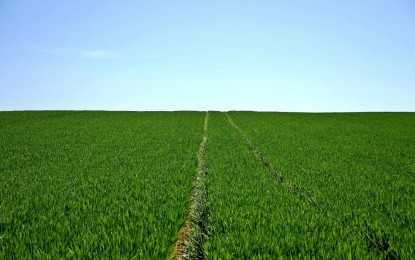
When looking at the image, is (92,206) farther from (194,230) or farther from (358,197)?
(358,197)

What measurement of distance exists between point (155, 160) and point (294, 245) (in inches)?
328

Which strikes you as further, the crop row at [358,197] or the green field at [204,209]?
the crop row at [358,197]

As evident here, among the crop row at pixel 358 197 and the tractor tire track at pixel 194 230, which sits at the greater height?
the crop row at pixel 358 197

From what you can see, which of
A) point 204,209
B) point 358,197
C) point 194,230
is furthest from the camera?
point 358,197

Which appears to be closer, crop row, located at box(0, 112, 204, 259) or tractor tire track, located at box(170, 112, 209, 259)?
crop row, located at box(0, 112, 204, 259)

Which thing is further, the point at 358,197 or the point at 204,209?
the point at 358,197

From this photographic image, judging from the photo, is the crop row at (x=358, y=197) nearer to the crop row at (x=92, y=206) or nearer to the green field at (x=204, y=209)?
the green field at (x=204, y=209)

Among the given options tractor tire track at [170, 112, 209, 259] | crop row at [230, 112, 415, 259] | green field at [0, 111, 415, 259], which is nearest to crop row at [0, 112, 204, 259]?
green field at [0, 111, 415, 259]

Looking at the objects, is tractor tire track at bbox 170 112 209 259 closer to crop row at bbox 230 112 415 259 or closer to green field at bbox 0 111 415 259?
green field at bbox 0 111 415 259

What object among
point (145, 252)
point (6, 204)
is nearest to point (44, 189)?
point (6, 204)

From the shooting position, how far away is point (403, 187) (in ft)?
27.0

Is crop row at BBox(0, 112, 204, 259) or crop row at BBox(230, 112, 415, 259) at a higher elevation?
crop row at BBox(230, 112, 415, 259)

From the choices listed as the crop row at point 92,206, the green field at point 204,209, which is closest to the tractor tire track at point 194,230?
the green field at point 204,209

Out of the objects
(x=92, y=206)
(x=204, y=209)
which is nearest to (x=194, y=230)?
(x=204, y=209)
